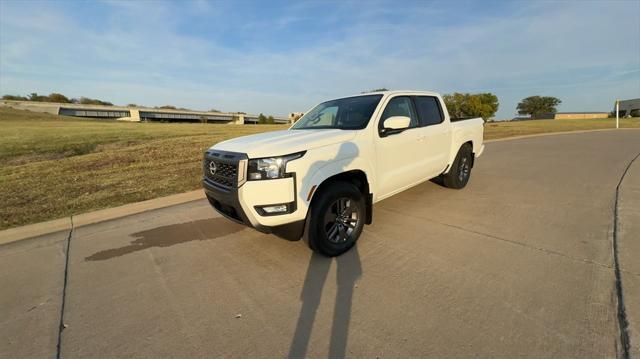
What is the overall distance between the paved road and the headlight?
3.26ft

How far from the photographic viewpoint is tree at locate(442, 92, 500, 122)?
53409 millimetres

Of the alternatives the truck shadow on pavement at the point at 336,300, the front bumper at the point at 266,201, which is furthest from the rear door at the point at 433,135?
the front bumper at the point at 266,201

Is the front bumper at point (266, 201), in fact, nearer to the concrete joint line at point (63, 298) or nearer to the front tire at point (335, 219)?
the front tire at point (335, 219)

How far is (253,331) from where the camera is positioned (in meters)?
2.36

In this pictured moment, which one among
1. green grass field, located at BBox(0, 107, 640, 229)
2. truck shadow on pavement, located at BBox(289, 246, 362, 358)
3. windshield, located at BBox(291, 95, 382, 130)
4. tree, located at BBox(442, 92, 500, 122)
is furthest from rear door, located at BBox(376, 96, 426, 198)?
tree, located at BBox(442, 92, 500, 122)

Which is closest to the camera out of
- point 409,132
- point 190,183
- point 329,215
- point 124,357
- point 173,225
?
point 124,357

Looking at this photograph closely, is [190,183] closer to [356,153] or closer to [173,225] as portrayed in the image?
[173,225]

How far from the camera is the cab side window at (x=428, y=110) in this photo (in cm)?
487

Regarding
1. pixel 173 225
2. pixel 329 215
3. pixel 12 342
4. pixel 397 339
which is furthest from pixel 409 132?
pixel 12 342

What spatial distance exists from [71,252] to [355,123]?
3901mm

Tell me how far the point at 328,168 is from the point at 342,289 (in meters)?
1.20

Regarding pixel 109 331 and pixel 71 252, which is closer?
pixel 109 331

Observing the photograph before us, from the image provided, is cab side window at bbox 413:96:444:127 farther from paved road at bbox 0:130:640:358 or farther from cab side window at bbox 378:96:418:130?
paved road at bbox 0:130:640:358

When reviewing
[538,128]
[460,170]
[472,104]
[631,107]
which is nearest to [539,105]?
[631,107]
